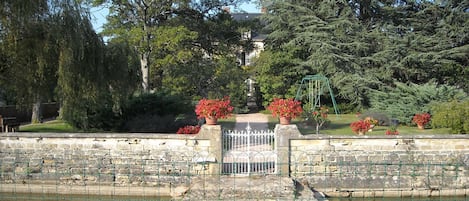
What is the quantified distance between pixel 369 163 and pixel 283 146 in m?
2.04

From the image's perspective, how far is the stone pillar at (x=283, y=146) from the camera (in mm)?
10086

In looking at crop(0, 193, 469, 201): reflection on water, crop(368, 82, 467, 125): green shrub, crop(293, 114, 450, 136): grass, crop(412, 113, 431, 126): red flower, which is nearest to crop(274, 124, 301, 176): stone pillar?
crop(0, 193, 469, 201): reflection on water

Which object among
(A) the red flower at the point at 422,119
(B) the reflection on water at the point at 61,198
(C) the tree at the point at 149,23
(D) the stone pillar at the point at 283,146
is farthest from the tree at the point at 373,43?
(B) the reflection on water at the point at 61,198

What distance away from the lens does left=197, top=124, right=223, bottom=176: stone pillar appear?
1007 centimetres

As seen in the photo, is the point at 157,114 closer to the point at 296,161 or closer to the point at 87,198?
the point at 87,198

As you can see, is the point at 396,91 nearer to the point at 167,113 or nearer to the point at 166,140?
the point at 167,113

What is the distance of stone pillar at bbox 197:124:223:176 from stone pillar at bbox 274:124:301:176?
1.32m

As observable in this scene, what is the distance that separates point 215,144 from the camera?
10086 millimetres

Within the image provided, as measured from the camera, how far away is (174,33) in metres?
22.9

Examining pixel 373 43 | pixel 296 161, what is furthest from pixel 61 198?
pixel 373 43

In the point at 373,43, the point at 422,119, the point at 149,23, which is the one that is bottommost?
the point at 422,119

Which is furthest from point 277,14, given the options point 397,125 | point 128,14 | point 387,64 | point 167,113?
point 167,113

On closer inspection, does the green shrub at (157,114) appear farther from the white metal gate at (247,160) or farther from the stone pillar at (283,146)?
the stone pillar at (283,146)

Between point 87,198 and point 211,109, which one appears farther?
point 211,109
